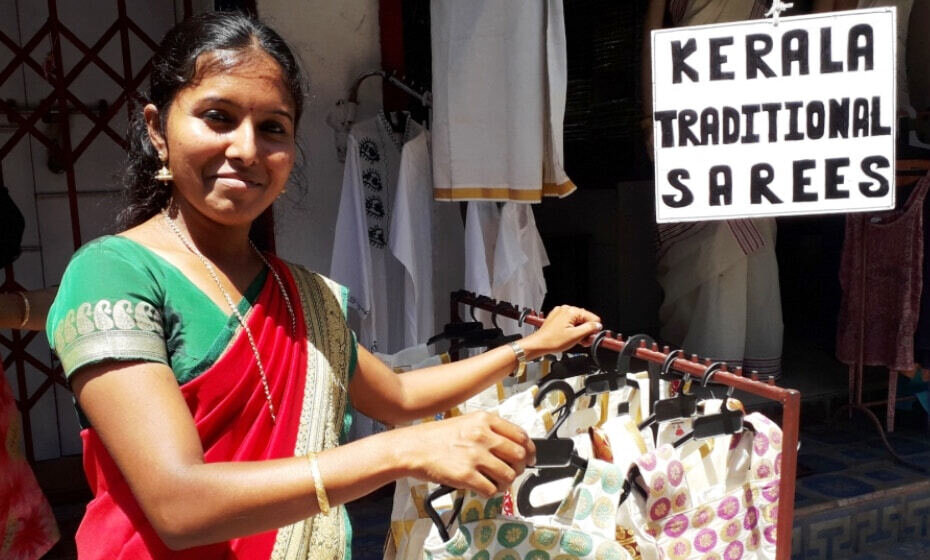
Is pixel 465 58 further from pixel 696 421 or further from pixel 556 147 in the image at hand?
pixel 696 421

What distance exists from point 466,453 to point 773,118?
59.3 inches

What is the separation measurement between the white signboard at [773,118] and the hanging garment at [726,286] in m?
1.83

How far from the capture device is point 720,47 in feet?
6.90

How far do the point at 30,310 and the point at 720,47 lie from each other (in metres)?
1.82

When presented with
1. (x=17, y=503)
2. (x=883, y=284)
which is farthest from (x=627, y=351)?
(x=883, y=284)

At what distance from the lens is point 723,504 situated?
5.06 ft

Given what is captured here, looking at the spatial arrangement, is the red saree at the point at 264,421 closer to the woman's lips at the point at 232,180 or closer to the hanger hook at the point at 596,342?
the woman's lips at the point at 232,180

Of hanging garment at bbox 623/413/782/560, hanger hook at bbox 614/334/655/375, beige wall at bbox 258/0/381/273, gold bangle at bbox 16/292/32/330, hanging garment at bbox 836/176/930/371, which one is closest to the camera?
hanging garment at bbox 623/413/782/560

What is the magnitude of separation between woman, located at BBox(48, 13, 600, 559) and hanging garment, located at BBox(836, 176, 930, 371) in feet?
10.4

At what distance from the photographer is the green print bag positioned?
1359 mm

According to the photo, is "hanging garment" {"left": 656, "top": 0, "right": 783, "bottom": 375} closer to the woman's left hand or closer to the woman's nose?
the woman's left hand

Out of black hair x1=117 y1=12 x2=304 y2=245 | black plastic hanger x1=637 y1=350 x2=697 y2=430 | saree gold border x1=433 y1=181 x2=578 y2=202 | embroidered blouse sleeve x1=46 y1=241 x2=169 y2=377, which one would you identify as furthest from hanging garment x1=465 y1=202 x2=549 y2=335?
embroidered blouse sleeve x1=46 y1=241 x2=169 y2=377

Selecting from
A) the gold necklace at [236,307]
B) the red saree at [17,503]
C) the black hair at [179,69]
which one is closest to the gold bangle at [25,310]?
the red saree at [17,503]

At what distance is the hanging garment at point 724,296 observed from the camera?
4.06 metres
